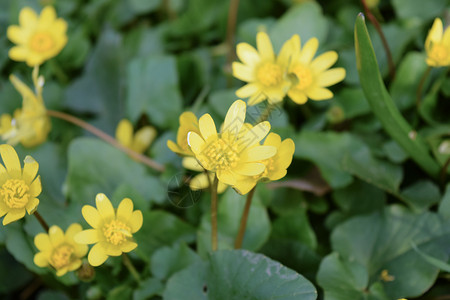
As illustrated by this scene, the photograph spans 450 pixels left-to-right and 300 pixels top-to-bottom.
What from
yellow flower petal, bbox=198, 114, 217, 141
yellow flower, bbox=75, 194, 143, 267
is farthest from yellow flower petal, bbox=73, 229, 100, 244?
yellow flower petal, bbox=198, 114, 217, 141

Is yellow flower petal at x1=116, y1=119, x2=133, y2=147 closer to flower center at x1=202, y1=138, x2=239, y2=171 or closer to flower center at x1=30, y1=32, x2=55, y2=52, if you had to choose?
flower center at x1=30, y1=32, x2=55, y2=52

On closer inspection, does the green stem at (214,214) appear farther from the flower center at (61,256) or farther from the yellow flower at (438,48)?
the yellow flower at (438,48)

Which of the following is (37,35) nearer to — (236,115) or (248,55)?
(248,55)

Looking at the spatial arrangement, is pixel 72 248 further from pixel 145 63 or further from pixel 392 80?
pixel 392 80

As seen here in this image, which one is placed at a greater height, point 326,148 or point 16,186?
point 16,186

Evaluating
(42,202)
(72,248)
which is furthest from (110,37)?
(72,248)

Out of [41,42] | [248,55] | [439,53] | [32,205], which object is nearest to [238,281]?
[32,205]
